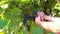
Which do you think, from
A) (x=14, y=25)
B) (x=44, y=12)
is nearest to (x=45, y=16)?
(x=44, y=12)

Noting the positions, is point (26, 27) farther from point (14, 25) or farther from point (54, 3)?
point (54, 3)

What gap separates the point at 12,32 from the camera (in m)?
0.88

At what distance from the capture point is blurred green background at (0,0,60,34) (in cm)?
83

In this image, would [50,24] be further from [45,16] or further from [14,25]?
[14,25]

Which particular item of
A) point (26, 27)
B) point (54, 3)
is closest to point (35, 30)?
point (26, 27)

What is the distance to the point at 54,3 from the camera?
2.81ft

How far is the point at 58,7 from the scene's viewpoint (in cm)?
82

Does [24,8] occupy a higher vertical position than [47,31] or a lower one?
higher

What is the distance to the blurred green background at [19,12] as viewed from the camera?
832 millimetres

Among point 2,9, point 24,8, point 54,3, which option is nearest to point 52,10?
point 54,3

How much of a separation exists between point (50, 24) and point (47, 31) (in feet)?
0.16

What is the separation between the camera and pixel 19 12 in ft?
2.77

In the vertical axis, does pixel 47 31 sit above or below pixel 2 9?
below

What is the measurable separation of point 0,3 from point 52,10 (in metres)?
0.26
